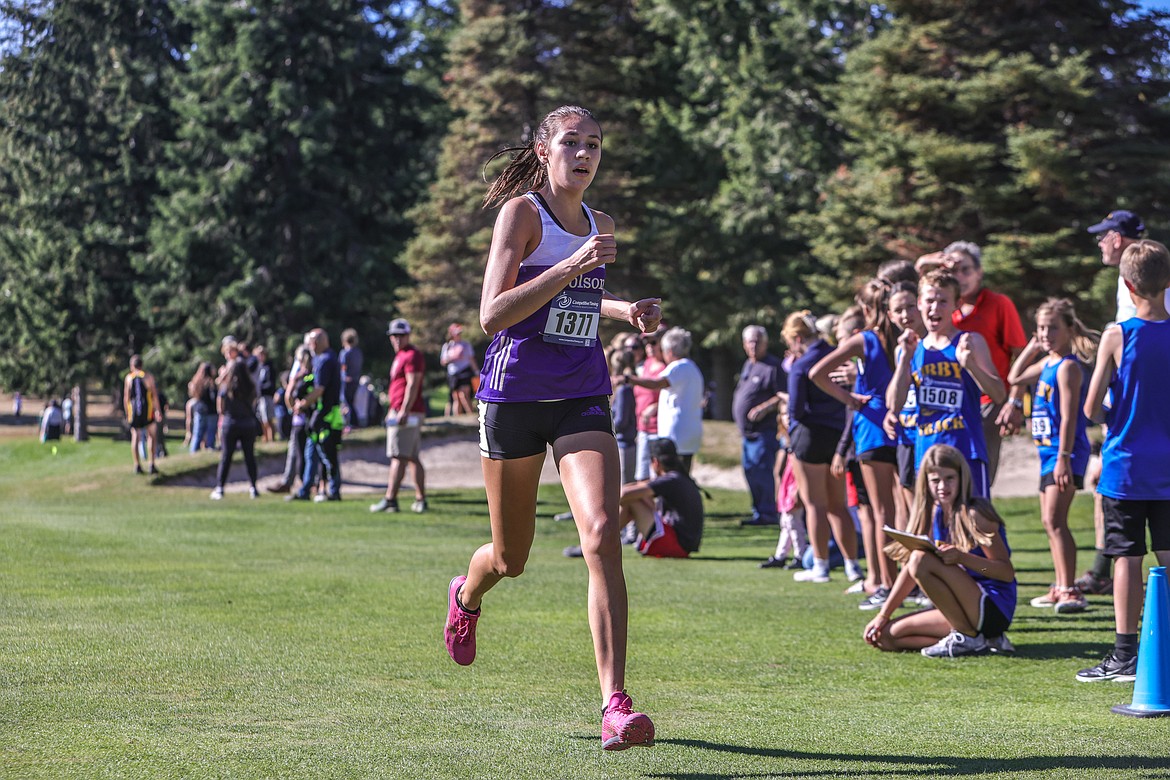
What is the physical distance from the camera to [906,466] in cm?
932

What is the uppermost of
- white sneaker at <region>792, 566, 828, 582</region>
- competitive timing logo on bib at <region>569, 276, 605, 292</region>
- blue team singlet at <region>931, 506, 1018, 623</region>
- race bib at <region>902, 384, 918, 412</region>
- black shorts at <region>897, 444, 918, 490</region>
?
competitive timing logo on bib at <region>569, 276, 605, 292</region>

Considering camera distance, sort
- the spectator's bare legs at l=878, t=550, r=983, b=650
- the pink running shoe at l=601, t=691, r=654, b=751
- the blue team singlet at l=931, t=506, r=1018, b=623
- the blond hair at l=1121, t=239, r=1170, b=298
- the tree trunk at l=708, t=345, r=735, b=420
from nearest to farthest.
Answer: the pink running shoe at l=601, t=691, r=654, b=751 < the blond hair at l=1121, t=239, r=1170, b=298 < the spectator's bare legs at l=878, t=550, r=983, b=650 < the blue team singlet at l=931, t=506, r=1018, b=623 < the tree trunk at l=708, t=345, r=735, b=420

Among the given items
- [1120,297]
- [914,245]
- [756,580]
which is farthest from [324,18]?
[1120,297]

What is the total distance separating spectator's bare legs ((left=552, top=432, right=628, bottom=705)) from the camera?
5.21 metres

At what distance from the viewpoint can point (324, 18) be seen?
3856 cm

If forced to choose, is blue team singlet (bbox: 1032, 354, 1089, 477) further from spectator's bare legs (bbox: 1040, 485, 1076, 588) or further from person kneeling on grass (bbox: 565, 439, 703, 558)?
person kneeling on grass (bbox: 565, 439, 703, 558)

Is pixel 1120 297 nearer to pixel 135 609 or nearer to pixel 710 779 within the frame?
pixel 710 779

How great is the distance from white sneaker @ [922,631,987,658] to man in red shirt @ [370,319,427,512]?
10.8 m

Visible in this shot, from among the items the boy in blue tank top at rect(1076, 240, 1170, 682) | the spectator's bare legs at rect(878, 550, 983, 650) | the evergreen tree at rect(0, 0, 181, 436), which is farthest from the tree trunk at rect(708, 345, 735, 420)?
the boy in blue tank top at rect(1076, 240, 1170, 682)

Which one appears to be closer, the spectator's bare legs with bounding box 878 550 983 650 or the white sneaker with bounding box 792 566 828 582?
the spectator's bare legs with bounding box 878 550 983 650

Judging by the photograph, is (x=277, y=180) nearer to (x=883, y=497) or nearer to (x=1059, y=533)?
(x=883, y=497)

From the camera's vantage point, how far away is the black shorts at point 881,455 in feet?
32.8

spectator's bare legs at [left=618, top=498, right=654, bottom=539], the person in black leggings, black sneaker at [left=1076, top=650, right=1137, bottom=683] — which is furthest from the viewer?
the person in black leggings

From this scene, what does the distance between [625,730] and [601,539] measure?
2.35 ft
